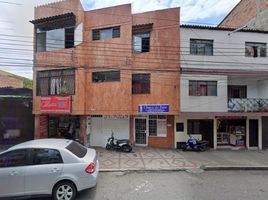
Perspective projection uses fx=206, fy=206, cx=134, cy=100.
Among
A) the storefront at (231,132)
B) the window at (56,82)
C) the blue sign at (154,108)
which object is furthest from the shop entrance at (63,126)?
the storefront at (231,132)

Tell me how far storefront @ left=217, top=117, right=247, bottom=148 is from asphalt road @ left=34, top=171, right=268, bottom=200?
6.25 meters

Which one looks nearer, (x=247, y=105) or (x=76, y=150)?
(x=76, y=150)

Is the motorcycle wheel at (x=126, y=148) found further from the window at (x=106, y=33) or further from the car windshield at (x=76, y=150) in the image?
the window at (x=106, y=33)

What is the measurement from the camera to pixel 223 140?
15102 mm

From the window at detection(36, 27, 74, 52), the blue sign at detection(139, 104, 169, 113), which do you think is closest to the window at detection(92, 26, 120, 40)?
the window at detection(36, 27, 74, 52)

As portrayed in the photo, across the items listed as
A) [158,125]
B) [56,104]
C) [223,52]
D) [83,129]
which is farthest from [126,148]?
[223,52]

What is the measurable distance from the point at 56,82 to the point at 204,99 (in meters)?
9.93

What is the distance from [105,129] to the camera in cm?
1460

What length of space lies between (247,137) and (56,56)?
1442cm

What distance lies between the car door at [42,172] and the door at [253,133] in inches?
541

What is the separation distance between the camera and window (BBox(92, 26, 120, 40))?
1368cm

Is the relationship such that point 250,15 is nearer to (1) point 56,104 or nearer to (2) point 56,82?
(2) point 56,82

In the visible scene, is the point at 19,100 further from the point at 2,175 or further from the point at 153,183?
the point at 153,183

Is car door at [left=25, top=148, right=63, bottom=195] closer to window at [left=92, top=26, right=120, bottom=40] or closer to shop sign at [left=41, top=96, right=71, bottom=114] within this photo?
shop sign at [left=41, top=96, right=71, bottom=114]
